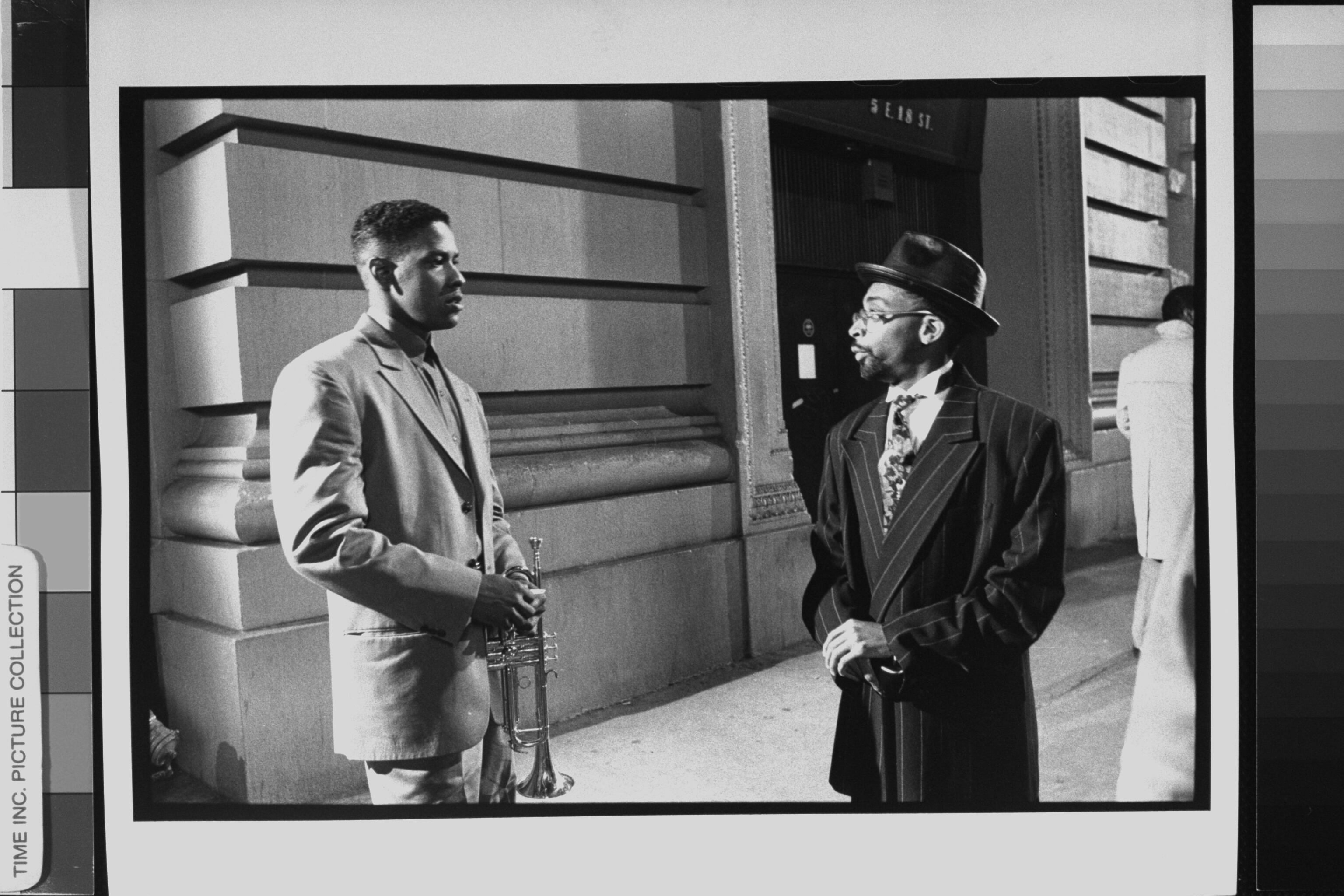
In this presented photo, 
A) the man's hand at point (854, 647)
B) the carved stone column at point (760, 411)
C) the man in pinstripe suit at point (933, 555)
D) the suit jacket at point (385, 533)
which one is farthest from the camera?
the carved stone column at point (760, 411)

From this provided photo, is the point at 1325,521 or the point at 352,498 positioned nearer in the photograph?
the point at 352,498

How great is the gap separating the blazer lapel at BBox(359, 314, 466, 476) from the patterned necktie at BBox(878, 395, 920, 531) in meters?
1.67

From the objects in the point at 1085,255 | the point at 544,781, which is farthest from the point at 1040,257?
the point at 544,781

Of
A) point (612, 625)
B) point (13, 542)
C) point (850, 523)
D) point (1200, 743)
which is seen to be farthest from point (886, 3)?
point (13, 542)

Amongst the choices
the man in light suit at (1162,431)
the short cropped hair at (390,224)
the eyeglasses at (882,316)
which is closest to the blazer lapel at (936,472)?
the eyeglasses at (882,316)

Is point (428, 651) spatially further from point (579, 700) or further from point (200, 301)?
point (200, 301)

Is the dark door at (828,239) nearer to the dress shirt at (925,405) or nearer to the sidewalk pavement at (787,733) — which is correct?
the dress shirt at (925,405)

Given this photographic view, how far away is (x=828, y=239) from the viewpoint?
3818mm

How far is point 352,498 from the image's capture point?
3504 mm

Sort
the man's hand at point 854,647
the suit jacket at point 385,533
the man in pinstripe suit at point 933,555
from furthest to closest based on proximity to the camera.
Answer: the man's hand at point 854,647, the man in pinstripe suit at point 933,555, the suit jacket at point 385,533

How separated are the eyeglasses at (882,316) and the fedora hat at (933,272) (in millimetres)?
76

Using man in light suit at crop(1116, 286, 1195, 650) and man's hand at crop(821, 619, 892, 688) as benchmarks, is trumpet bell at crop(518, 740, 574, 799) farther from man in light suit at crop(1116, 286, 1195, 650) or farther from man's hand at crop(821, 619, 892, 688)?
man in light suit at crop(1116, 286, 1195, 650)

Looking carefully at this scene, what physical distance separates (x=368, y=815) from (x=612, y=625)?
1195mm

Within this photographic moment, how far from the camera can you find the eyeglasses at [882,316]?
3688 mm
